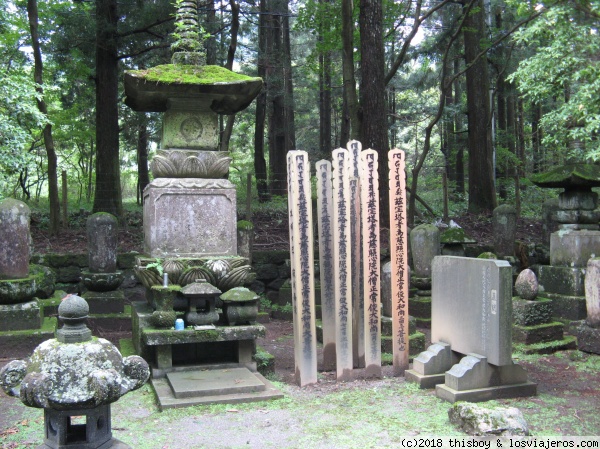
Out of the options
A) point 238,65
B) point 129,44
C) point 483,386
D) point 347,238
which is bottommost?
point 483,386

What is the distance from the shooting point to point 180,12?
713 cm

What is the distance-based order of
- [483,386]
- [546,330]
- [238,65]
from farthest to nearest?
[238,65] < [546,330] < [483,386]

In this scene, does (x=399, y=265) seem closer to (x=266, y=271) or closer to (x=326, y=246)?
(x=326, y=246)

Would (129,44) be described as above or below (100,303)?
above

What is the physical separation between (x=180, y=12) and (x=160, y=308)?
3763 millimetres

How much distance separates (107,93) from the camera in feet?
41.5

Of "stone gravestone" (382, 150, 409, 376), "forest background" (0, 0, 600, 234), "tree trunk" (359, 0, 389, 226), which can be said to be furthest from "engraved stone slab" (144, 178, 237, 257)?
"tree trunk" (359, 0, 389, 226)

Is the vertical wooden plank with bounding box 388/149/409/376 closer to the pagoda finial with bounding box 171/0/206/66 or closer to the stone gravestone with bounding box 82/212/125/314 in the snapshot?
the pagoda finial with bounding box 171/0/206/66

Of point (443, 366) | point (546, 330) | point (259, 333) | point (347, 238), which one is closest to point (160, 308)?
point (259, 333)

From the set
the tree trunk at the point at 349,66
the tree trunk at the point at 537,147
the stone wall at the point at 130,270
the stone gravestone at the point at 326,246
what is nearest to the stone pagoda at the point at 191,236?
the stone gravestone at the point at 326,246

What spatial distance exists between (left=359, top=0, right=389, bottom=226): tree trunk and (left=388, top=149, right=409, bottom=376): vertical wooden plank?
4.65 metres

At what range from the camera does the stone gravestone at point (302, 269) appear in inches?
235

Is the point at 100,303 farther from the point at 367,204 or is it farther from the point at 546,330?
the point at 546,330

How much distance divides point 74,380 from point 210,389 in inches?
93.5
